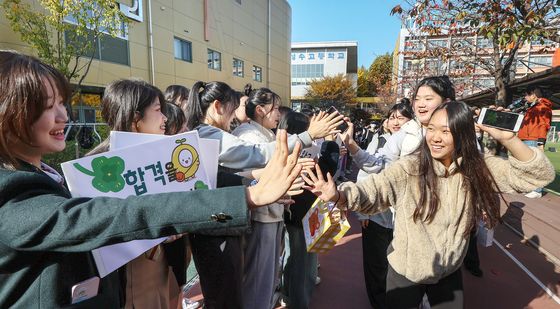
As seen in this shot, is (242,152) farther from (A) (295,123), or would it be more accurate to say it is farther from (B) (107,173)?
(B) (107,173)

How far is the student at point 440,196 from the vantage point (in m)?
1.73

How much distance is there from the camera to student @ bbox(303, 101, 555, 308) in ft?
5.67

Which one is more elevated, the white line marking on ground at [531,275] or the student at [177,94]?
the student at [177,94]

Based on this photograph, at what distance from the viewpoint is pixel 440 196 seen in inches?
71.0

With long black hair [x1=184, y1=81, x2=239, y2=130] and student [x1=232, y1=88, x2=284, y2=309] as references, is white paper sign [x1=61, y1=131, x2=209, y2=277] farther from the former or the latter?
long black hair [x1=184, y1=81, x2=239, y2=130]

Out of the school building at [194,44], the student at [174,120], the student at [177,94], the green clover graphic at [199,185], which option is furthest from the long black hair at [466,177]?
the school building at [194,44]

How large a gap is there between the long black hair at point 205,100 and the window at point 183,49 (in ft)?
47.9

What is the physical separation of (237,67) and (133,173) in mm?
20445

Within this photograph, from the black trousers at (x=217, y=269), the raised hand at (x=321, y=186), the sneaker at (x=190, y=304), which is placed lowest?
the sneaker at (x=190, y=304)

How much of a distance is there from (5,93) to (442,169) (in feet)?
6.60

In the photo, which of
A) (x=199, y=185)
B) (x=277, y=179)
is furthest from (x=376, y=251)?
(x=277, y=179)

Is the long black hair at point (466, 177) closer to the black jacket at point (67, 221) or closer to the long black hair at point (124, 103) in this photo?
the black jacket at point (67, 221)

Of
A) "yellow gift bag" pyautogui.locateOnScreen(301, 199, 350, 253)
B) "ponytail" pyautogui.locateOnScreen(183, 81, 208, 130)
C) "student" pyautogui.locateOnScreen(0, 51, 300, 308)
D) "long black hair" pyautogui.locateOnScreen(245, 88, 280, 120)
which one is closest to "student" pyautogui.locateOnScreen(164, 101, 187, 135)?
"ponytail" pyautogui.locateOnScreen(183, 81, 208, 130)

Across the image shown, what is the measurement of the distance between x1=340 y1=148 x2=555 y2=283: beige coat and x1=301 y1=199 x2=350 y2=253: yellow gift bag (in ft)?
0.49
